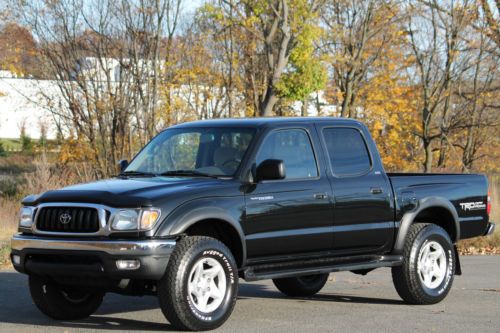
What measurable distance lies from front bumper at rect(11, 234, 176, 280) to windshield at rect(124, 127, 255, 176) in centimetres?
125

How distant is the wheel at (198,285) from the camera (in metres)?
7.94

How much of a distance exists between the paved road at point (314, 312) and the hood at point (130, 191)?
1169 millimetres

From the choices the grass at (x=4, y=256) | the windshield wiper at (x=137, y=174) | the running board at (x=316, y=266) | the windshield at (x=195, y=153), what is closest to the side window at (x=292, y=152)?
the windshield at (x=195, y=153)

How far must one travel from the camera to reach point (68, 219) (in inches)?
322

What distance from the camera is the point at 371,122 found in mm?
49562

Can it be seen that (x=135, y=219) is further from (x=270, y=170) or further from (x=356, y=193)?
(x=356, y=193)

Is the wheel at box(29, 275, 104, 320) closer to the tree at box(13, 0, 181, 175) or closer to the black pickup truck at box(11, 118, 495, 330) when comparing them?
the black pickup truck at box(11, 118, 495, 330)

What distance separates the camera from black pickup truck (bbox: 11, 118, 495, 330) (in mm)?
7969

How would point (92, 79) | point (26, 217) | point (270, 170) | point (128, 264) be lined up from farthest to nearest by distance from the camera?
point (92, 79), point (270, 170), point (26, 217), point (128, 264)

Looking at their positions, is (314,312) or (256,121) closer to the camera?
(256,121)

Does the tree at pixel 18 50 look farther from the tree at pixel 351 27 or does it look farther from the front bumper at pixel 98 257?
the front bumper at pixel 98 257

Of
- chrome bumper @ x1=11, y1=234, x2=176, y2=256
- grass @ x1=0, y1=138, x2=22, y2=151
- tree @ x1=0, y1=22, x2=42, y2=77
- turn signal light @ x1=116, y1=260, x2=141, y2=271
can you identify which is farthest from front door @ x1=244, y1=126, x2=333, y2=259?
grass @ x1=0, y1=138, x2=22, y2=151

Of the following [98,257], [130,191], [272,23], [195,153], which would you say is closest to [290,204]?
[195,153]

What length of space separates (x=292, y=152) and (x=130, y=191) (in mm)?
1944
